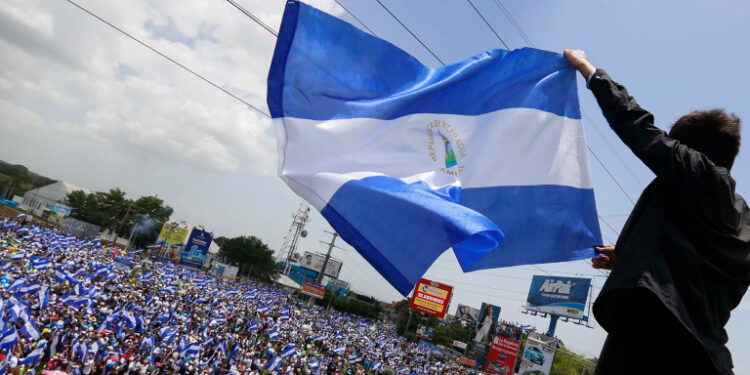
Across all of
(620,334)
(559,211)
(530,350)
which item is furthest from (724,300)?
(530,350)

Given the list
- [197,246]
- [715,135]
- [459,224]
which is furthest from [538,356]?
[197,246]

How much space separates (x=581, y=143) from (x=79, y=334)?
1334 cm

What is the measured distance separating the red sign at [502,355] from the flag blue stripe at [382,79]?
35908 mm

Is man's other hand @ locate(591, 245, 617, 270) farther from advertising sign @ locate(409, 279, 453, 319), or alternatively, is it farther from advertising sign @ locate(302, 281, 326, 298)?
advertising sign @ locate(302, 281, 326, 298)

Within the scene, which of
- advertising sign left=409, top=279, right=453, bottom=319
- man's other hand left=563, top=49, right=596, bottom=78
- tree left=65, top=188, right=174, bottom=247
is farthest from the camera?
tree left=65, top=188, right=174, bottom=247

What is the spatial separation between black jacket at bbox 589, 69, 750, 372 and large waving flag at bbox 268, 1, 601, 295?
4.15 ft

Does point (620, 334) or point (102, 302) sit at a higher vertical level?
point (620, 334)

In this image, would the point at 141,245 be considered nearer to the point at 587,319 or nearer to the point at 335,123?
the point at 587,319

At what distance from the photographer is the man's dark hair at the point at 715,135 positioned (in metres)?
1.63

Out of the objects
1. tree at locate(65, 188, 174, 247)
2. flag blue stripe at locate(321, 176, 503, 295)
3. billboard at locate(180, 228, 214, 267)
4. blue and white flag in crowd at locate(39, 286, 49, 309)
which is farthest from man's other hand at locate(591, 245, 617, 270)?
tree at locate(65, 188, 174, 247)

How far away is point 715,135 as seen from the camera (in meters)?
1.64

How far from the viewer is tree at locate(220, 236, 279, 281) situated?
240 feet

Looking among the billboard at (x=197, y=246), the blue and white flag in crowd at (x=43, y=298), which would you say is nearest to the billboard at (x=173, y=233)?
the billboard at (x=197, y=246)

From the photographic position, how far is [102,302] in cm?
1625
